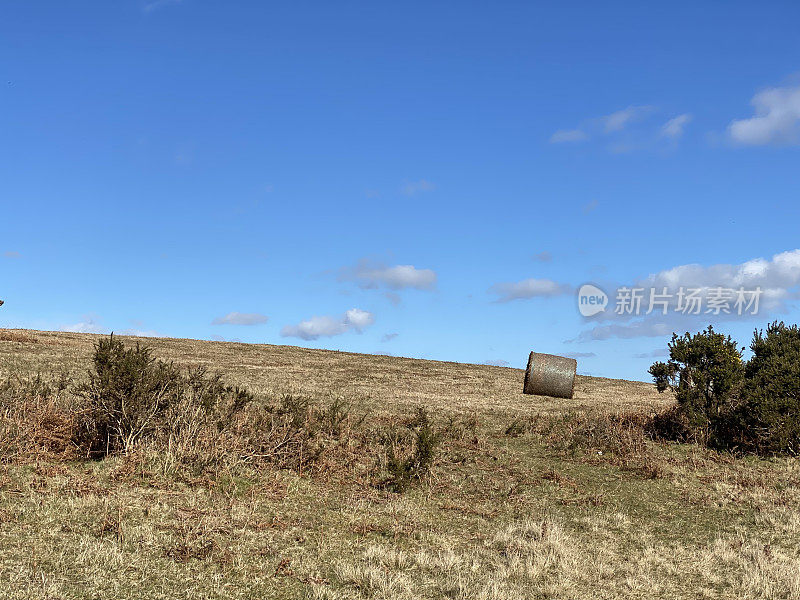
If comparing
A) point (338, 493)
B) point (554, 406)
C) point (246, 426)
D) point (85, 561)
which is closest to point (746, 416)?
point (554, 406)

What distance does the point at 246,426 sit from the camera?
43.4 feet

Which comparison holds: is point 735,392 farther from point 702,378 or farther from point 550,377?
point 550,377

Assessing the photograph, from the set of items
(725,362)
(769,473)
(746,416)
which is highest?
(725,362)

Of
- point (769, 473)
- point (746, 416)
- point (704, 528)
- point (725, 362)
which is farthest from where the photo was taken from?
point (725, 362)

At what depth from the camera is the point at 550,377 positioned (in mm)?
29578

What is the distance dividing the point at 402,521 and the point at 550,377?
→ 68.5 ft

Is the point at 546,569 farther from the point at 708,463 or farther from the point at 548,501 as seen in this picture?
the point at 708,463

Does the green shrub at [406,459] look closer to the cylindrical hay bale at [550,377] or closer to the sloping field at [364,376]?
the sloping field at [364,376]

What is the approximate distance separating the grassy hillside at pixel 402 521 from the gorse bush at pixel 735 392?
1039 millimetres

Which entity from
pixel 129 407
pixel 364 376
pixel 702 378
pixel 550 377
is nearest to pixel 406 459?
pixel 129 407

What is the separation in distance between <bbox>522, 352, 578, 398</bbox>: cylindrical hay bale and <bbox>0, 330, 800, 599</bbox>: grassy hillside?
1217 centimetres

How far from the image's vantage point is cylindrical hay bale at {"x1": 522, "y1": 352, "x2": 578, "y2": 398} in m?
29.5

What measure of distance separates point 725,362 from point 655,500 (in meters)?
7.05

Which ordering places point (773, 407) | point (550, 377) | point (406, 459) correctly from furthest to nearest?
1. point (550, 377)
2. point (773, 407)
3. point (406, 459)
